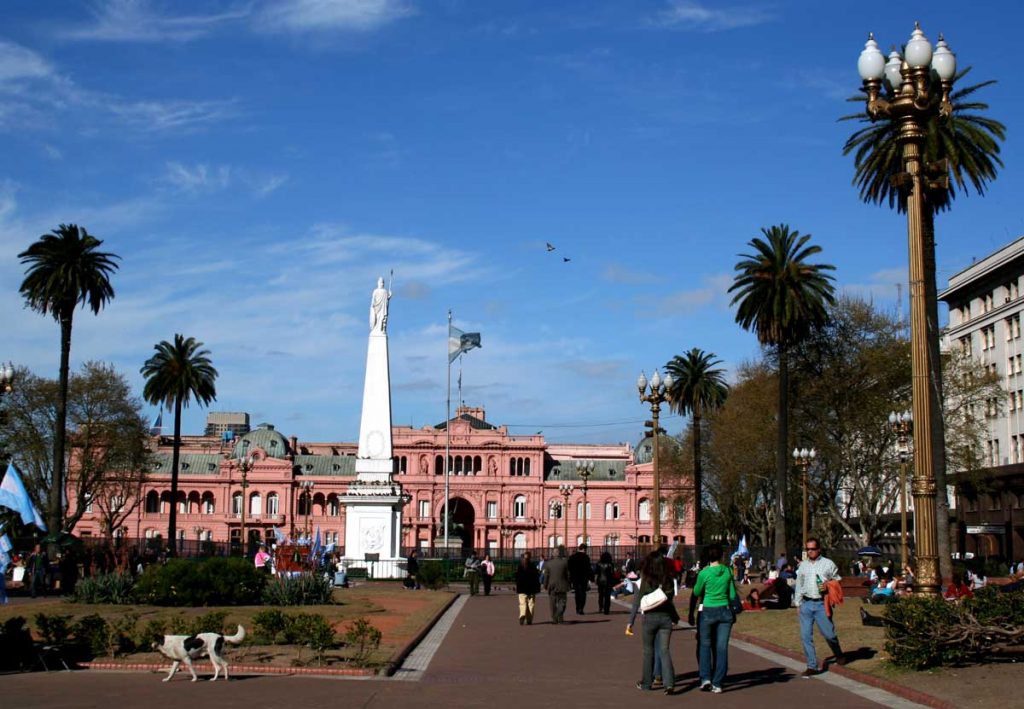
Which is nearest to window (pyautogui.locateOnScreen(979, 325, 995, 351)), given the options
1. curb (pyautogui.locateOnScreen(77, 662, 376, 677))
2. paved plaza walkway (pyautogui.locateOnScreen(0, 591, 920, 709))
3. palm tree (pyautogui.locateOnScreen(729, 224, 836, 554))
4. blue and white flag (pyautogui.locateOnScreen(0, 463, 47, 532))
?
palm tree (pyautogui.locateOnScreen(729, 224, 836, 554))

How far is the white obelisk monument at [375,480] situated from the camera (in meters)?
49.2

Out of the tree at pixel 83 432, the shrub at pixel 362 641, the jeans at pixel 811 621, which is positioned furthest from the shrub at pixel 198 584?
the tree at pixel 83 432

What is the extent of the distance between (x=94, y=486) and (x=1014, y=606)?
72125 mm

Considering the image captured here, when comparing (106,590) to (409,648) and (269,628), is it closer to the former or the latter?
(269,628)

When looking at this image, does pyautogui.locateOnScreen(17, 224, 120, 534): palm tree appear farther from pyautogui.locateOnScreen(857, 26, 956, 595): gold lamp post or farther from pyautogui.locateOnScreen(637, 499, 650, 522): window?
pyautogui.locateOnScreen(637, 499, 650, 522): window

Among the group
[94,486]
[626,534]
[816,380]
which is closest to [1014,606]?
[816,380]

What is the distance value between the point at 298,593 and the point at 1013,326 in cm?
5331

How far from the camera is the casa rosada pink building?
117625 mm

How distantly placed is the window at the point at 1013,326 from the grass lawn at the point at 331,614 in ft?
144

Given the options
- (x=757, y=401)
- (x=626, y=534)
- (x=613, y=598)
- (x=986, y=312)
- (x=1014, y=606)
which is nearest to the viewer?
(x=1014, y=606)

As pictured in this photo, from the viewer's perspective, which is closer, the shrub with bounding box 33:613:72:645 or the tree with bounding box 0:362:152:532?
the shrub with bounding box 33:613:72:645

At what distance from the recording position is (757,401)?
65562mm

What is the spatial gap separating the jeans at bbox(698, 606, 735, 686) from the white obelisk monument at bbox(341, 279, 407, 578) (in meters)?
35.2

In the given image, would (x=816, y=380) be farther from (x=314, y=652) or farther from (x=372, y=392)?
(x=314, y=652)
